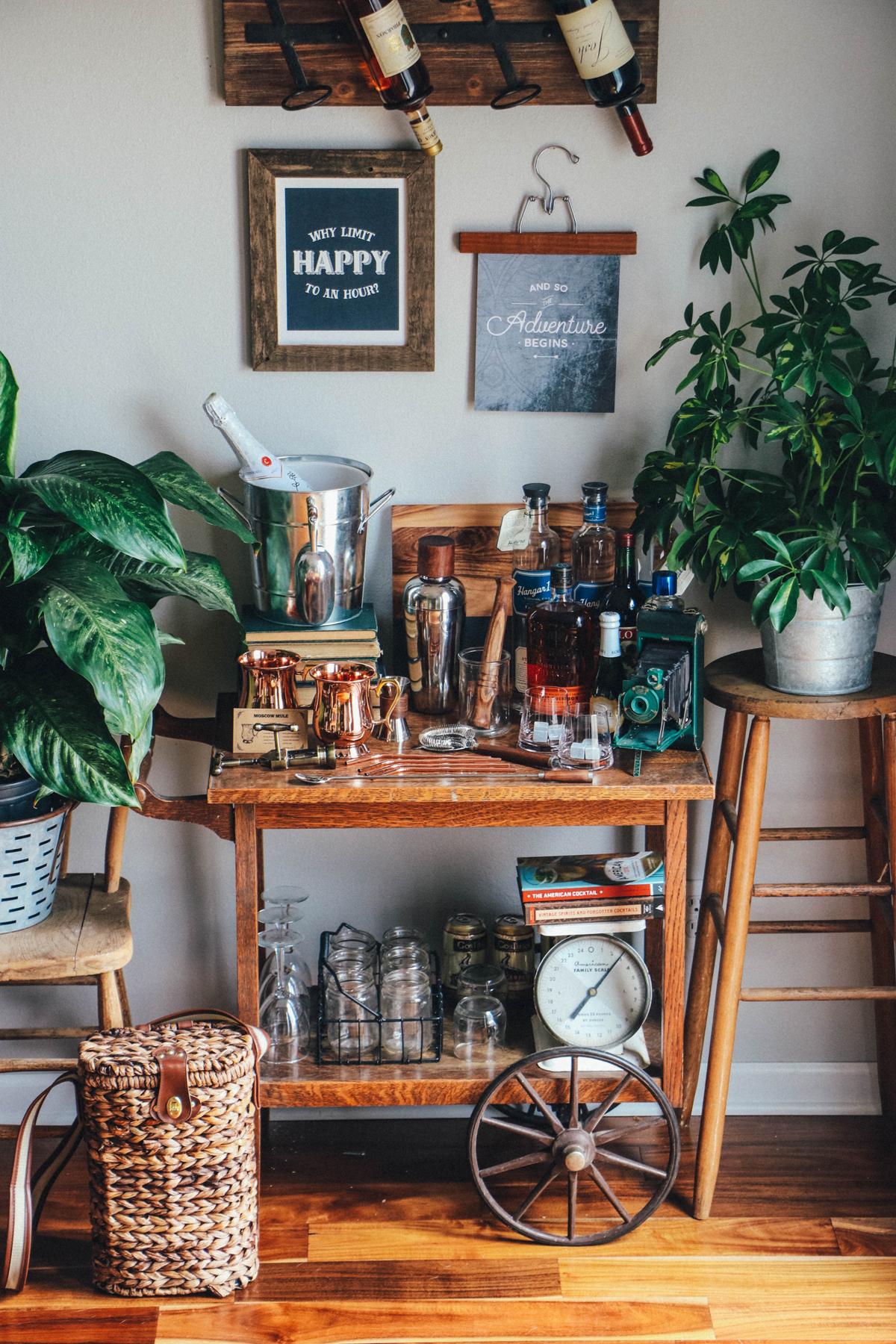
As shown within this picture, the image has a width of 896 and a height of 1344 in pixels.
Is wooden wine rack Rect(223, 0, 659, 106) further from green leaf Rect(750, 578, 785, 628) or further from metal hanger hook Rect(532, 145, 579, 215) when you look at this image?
green leaf Rect(750, 578, 785, 628)

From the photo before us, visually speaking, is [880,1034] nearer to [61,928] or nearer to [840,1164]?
[840,1164]

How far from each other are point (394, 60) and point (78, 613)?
0.98 meters

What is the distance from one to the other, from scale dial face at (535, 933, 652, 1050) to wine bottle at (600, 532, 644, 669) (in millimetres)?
492

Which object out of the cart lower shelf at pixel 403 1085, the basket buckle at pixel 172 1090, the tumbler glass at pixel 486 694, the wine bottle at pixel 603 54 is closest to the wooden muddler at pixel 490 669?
the tumbler glass at pixel 486 694

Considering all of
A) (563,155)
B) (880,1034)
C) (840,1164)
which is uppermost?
(563,155)

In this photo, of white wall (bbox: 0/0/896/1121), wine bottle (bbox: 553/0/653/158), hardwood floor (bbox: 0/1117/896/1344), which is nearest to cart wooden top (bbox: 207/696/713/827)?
white wall (bbox: 0/0/896/1121)

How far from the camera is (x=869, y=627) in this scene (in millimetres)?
2051

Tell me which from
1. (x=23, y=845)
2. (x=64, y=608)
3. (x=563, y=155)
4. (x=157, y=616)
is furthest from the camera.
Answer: (x=157, y=616)

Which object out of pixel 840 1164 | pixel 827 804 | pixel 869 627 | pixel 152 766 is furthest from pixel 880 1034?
pixel 152 766

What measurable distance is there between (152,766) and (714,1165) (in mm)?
1220

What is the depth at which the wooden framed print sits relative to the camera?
2150 mm

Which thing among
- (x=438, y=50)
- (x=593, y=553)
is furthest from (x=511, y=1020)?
(x=438, y=50)

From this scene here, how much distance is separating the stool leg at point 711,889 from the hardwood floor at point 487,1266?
0.22m

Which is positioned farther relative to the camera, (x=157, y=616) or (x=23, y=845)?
(x=157, y=616)
